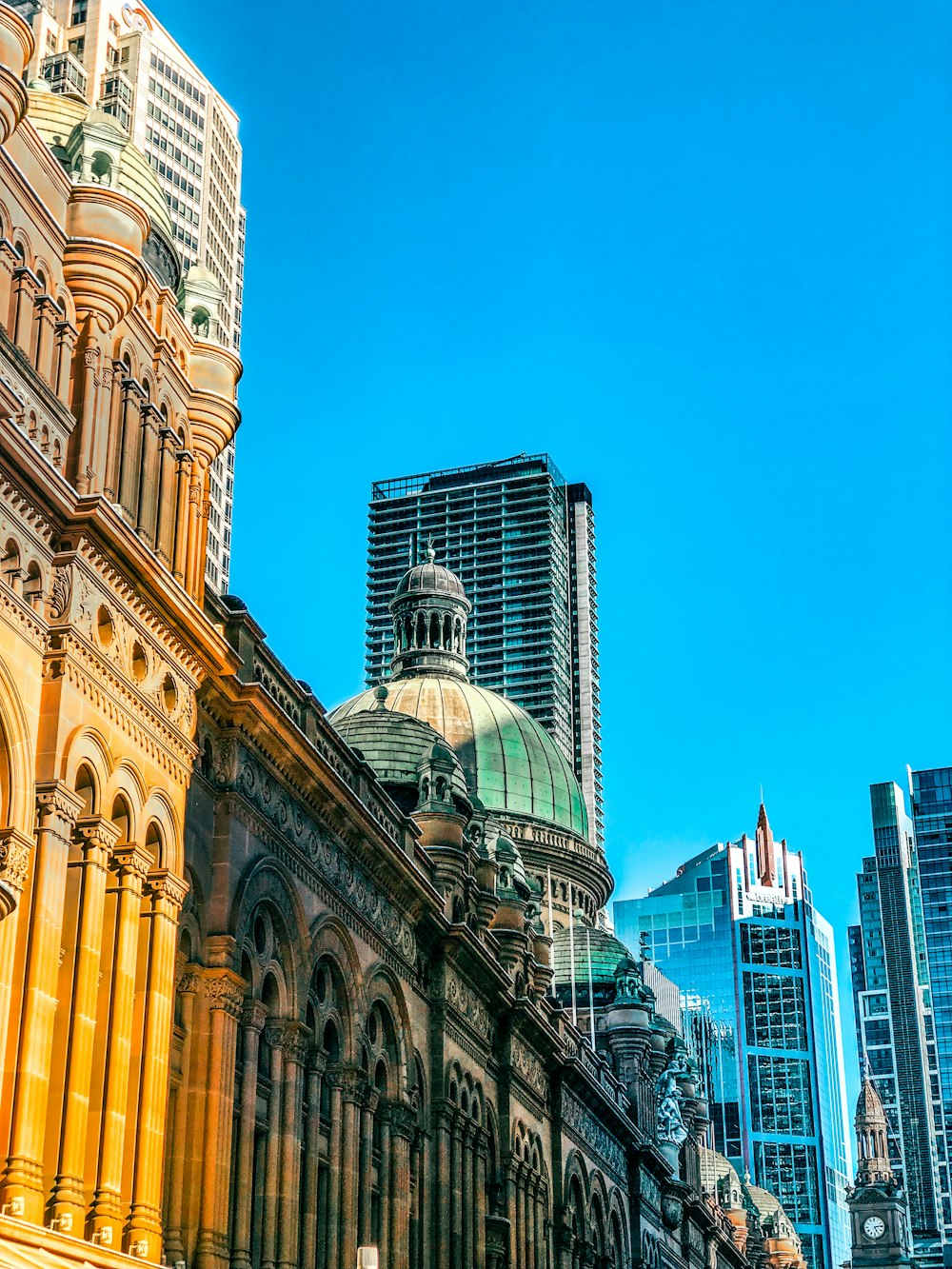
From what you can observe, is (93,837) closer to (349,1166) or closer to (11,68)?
(11,68)

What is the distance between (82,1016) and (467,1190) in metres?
28.9

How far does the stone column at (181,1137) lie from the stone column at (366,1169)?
11.0 m

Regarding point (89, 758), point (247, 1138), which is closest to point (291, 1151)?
point (247, 1138)

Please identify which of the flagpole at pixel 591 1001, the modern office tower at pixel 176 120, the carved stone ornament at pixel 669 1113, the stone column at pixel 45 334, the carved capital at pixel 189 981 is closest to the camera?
the stone column at pixel 45 334

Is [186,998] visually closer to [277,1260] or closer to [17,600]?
[277,1260]

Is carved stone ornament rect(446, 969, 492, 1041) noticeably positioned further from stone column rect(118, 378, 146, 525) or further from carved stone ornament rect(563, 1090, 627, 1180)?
stone column rect(118, 378, 146, 525)

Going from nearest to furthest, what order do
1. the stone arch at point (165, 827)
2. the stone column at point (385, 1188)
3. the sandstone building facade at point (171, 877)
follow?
the sandstone building facade at point (171, 877) → the stone arch at point (165, 827) → the stone column at point (385, 1188)

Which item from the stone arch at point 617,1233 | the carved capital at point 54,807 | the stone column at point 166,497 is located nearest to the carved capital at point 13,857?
the carved capital at point 54,807

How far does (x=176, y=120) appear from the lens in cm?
16350

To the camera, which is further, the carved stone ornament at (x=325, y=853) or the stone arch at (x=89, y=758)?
the carved stone ornament at (x=325, y=853)

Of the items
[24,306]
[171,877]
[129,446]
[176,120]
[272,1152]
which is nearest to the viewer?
[24,306]

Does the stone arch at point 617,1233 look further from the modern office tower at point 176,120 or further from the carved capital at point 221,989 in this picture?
the modern office tower at point 176,120

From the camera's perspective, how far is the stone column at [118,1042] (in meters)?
32.5

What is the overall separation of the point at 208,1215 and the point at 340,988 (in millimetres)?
10967
